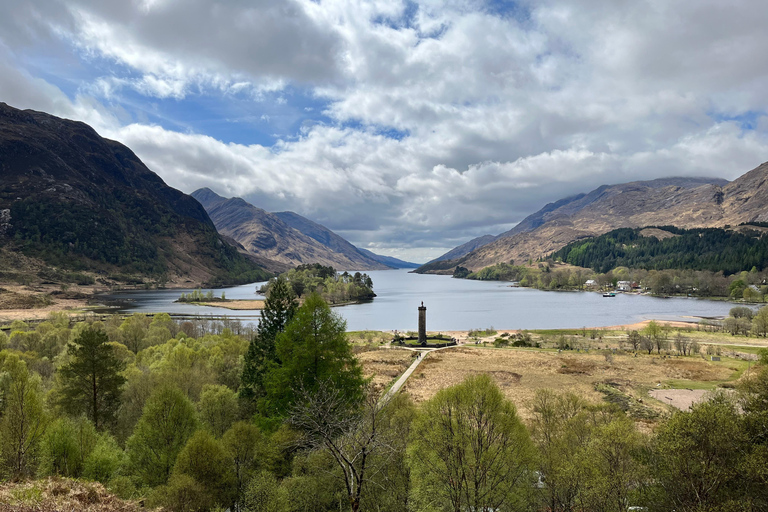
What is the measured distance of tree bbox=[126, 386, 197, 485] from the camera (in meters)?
24.7

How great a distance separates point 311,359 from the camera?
81.4ft

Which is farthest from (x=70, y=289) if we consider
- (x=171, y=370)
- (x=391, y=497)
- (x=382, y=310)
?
(x=391, y=497)

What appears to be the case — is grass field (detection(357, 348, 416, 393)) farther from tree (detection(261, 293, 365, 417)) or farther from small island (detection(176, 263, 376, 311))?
small island (detection(176, 263, 376, 311))

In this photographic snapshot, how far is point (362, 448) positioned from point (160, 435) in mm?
18978

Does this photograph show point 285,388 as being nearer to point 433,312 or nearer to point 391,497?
point 391,497

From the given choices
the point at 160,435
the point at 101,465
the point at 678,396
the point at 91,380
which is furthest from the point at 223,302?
the point at 678,396

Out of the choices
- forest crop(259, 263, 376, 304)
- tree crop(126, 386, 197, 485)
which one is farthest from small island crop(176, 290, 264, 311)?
tree crop(126, 386, 197, 485)

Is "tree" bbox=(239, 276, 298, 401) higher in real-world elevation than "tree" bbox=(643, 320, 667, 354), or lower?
higher

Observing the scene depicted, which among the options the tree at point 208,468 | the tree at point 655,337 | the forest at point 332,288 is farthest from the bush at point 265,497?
the forest at point 332,288

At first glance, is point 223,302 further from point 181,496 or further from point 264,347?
point 181,496

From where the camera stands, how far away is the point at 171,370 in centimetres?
4131

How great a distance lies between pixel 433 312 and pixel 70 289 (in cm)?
18614

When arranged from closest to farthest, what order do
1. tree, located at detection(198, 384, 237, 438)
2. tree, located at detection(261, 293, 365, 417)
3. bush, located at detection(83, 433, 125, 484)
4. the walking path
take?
bush, located at detection(83, 433, 125, 484) < tree, located at detection(261, 293, 365, 417) < tree, located at detection(198, 384, 237, 438) < the walking path

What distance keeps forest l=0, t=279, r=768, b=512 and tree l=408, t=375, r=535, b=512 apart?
7 cm
